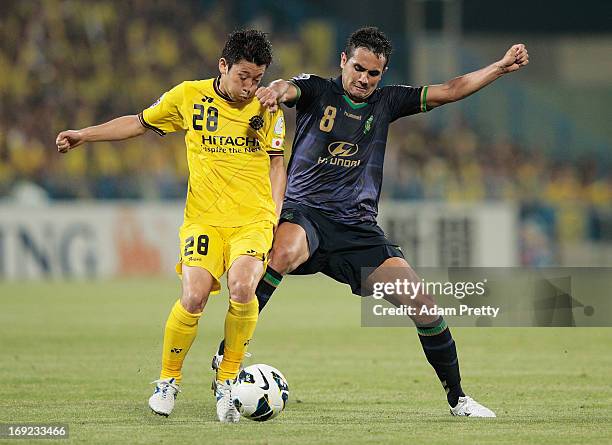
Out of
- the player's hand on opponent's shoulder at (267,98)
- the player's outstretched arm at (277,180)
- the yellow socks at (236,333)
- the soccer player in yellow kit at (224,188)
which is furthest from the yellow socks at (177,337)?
the player's hand on opponent's shoulder at (267,98)

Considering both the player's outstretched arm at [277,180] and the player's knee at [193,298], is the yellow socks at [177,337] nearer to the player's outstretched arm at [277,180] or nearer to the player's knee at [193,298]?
the player's knee at [193,298]

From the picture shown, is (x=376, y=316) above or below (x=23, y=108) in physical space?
below

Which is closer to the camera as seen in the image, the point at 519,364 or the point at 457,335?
the point at 519,364

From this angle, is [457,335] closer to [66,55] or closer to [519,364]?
[519,364]

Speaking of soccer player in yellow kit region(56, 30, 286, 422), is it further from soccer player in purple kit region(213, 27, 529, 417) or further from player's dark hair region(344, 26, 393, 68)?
player's dark hair region(344, 26, 393, 68)

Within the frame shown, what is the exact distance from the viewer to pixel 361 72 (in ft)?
23.7

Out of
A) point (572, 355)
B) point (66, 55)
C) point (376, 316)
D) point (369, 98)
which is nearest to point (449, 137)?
point (66, 55)

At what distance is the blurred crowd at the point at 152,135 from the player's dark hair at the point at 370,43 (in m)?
13.8

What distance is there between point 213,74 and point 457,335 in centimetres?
1463

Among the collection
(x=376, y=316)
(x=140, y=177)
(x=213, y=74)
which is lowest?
(x=376, y=316)

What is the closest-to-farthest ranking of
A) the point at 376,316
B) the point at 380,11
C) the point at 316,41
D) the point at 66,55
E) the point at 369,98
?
the point at 369,98, the point at 376,316, the point at 66,55, the point at 316,41, the point at 380,11

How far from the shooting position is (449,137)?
89.4 feet

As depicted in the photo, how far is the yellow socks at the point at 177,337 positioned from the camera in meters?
6.74

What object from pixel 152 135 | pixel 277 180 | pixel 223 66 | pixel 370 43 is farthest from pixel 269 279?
pixel 152 135
